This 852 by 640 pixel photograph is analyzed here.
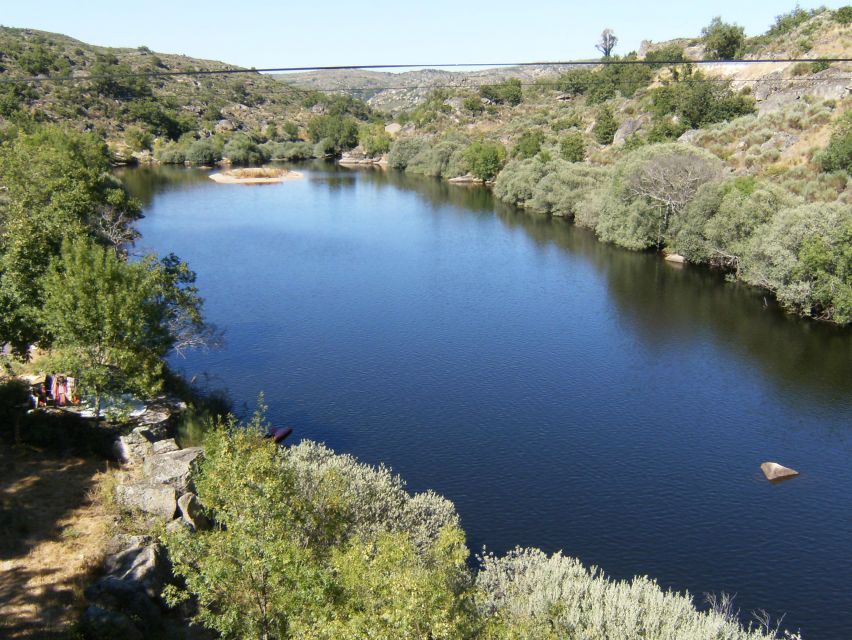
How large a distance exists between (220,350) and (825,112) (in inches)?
2481

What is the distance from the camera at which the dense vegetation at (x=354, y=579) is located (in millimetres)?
Result: 11961

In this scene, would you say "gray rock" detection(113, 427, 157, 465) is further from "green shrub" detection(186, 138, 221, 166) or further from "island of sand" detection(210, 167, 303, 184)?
"green shrub" detection(186, 138, 221, 166)

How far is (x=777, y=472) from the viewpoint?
1061 inches

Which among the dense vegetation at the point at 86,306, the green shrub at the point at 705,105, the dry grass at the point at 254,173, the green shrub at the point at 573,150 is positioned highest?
the green shrub at the point at 705,105

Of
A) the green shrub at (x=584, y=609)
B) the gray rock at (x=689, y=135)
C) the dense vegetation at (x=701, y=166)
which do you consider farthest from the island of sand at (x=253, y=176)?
the green shrub at (x=584, y=609)

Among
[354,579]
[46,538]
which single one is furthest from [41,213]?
[354,579]

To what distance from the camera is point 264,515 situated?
43.8 ft

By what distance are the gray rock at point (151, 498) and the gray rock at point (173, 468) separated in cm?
38

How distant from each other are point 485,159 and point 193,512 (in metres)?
93.9

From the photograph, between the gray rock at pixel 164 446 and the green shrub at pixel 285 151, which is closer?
the gray rock at pixel 164 446

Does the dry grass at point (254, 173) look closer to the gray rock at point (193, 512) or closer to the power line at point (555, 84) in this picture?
the power line at point (555, 84)

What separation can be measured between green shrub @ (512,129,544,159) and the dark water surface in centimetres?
4081

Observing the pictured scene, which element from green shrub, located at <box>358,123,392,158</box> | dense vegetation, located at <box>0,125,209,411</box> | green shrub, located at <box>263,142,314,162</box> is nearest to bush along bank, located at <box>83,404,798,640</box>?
dense vegetation, located at <box>0,125,209,411</box>

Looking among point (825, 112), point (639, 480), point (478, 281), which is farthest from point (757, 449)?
point (825, 112)
